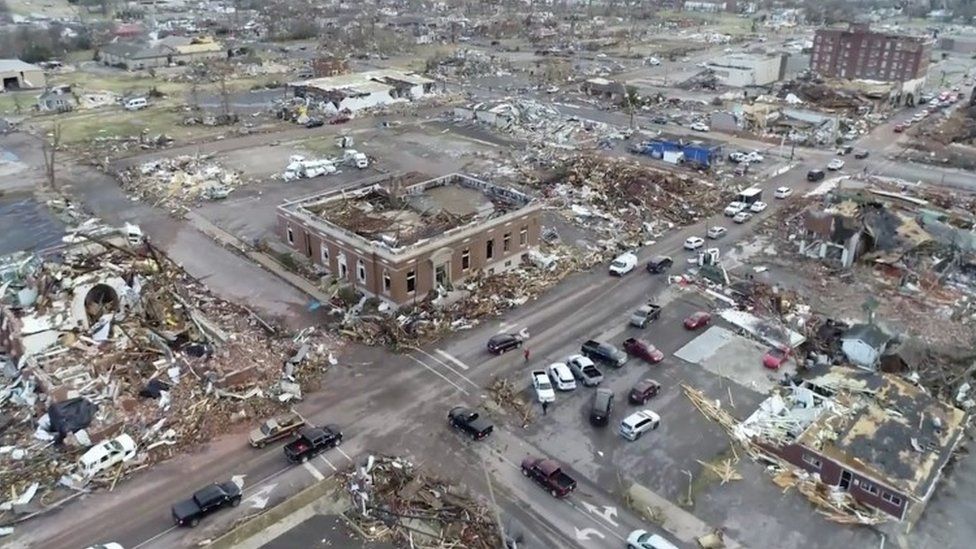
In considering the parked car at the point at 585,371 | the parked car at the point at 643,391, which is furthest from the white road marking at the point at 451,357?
the parked car at the point at 643,391

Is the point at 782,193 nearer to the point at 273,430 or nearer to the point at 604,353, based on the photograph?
the point at 604,353

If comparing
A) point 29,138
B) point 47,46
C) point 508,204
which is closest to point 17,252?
point 508,204

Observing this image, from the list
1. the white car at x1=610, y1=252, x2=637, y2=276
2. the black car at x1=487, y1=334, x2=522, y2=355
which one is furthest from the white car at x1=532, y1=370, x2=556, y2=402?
the white car at x1=610, y1=252, x2=637, y2=276

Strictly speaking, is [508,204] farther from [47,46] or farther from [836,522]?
[47,46]

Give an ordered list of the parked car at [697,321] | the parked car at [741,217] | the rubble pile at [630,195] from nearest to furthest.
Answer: the parked car at [697,321] → the rubble pile at [630,195] → the parked car at [741,217]

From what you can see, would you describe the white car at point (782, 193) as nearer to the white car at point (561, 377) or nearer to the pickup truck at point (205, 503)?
the white car at point (561, 377)

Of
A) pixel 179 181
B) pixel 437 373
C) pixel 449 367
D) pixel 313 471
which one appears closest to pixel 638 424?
pixel 449 367

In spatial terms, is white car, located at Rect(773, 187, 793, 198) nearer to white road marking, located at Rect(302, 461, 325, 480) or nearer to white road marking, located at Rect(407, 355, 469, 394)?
white road marking, located at Rect(407, 355, 469, 394)
